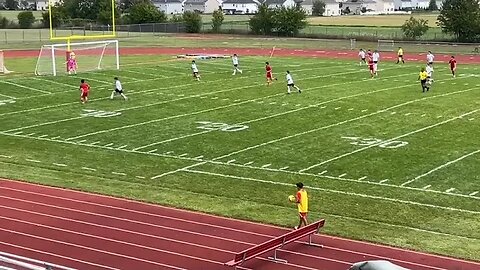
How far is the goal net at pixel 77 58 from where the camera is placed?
4369 cm

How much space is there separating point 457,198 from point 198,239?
698 cm

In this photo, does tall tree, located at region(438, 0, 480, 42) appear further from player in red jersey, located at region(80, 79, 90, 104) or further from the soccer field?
player in red jersey, located at region(80, 79, 90, 104)

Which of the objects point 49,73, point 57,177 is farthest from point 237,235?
point 49,73

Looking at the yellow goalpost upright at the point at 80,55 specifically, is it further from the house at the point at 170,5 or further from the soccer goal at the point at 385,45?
the house at the point at 170,5

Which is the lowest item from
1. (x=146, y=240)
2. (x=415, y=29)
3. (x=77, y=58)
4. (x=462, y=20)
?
(x=146, y=240)

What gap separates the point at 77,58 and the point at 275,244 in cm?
3748

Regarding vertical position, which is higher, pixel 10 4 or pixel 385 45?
pixel 10 4

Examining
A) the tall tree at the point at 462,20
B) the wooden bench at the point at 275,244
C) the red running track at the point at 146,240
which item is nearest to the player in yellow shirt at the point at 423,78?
the red running track at the point at 146,240

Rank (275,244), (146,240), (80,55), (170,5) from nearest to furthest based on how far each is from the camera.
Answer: (275,244) < (146,240) < (80,55) < (170,5)

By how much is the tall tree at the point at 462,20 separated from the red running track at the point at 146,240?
5441 centimetres

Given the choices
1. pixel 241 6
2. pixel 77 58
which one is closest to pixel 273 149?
pixel 77 58

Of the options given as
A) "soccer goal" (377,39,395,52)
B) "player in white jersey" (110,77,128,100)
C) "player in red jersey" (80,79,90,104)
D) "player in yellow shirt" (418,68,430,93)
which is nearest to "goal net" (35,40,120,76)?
"player in white jersey" (110,77,128,100)

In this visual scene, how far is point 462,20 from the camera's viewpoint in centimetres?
6638

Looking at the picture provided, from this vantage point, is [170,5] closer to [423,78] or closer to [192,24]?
[192,24]
